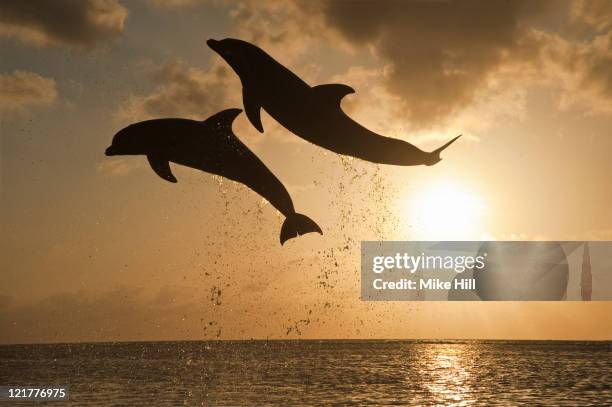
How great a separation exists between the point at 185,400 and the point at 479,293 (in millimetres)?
23808

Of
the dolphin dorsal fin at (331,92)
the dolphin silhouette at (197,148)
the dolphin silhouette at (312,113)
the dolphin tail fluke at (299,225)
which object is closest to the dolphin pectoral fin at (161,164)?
the dolphin silhouette at (197,148)

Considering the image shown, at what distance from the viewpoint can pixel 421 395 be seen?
4550cm

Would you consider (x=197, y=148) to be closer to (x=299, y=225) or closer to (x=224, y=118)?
(x=224, y=118)

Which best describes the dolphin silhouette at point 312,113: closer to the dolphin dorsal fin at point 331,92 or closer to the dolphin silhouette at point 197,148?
the dolphin dorsal fin at point 331,92

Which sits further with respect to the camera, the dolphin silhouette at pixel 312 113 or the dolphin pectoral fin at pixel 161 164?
the dolphin pectoral fin at pixel 161 164

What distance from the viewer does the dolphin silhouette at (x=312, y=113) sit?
15492 mm

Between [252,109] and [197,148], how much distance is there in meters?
1.55

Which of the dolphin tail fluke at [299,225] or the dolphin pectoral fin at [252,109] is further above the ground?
the dolphin pectoral fin at [252,109]

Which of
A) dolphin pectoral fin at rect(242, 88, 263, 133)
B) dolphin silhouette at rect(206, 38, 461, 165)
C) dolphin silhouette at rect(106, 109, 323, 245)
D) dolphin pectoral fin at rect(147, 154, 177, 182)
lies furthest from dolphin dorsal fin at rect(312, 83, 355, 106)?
dolphin pectoral fin at rect(147, 154, 177, 182)

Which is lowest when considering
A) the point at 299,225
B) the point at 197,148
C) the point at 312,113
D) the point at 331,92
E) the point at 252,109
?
the point at 299,225

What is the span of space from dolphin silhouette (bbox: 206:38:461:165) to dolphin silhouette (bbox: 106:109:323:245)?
1.31 m

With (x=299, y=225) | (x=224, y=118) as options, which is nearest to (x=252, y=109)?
(x=224, y=118)

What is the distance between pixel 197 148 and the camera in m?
16.4

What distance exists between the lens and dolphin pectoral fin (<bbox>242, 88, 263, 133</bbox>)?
1584 centimetres
